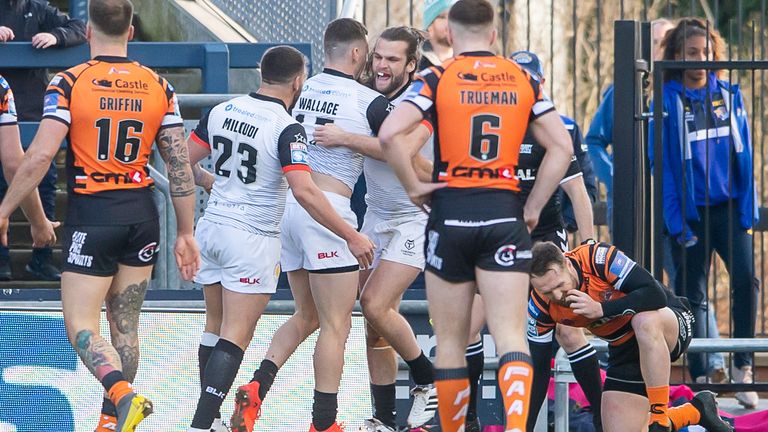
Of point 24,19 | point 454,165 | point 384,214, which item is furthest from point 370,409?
point 24,19

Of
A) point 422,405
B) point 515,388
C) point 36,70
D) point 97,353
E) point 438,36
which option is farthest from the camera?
point 36,70

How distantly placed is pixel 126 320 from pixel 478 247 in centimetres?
202

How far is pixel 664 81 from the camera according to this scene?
959 cm

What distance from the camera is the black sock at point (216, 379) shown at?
7.86 meters

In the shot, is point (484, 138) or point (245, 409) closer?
point (484, 138)

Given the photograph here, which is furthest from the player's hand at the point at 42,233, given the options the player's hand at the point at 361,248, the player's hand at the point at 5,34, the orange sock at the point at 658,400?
the orange sock at the point at 658,400

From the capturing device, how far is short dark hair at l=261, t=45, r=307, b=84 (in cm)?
793

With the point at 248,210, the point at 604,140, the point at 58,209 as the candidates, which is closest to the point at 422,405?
the point at 248,210

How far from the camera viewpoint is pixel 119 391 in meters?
7.29

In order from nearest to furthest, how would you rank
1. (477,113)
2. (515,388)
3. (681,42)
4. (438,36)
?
(515,388)
(477,113)
(438,36)
(681,42)

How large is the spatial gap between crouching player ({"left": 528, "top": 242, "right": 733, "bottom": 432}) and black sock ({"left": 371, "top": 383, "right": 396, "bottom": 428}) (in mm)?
901

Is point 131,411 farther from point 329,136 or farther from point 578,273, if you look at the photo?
point 578,273

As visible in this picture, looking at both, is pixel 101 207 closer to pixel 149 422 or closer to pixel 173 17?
pixel 149 422

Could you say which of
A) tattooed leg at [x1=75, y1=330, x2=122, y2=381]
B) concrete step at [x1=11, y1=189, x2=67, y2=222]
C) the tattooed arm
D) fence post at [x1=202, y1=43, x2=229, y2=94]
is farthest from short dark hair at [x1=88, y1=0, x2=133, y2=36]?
concrete step at [x1=11, y1=189, x2=67, y2=222]
